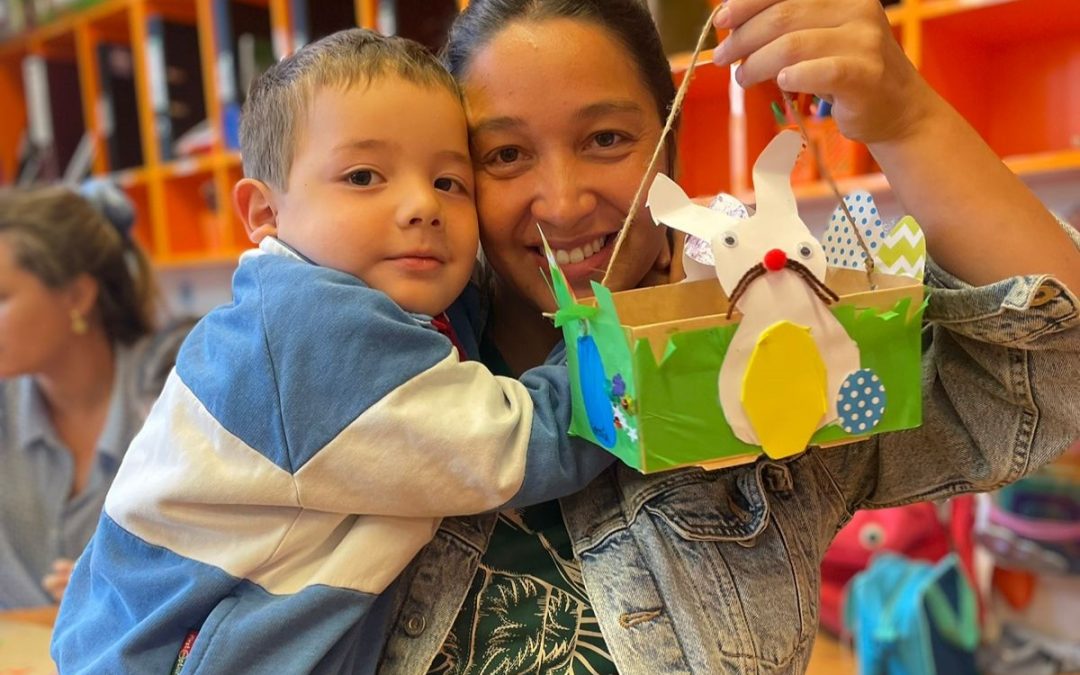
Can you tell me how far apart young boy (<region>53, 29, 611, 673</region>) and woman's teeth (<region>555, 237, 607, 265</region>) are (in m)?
0.13

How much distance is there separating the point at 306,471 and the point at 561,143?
0.39 metres

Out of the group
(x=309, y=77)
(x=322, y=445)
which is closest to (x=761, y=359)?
(x=322, y=445)

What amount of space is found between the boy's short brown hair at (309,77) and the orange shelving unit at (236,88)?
425 mm

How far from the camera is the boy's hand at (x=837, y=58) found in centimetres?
66

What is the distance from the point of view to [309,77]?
0.83m

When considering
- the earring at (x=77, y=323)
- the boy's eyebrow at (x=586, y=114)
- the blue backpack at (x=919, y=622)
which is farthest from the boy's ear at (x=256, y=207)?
the blue backpack at (x=919, y=622)

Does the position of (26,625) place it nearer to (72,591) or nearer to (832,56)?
(72,591)

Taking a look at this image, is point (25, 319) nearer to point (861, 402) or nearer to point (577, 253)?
point (577, 253)

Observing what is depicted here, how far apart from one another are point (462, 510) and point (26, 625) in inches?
37.5

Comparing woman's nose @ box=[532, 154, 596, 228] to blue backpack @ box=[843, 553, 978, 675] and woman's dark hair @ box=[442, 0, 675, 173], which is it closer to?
woman's dark hair @ box=[442, 0, 675, 173]

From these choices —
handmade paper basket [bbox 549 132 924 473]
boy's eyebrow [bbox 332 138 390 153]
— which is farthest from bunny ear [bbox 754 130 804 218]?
boy's eyebrow [bbox 332 138 390 153]

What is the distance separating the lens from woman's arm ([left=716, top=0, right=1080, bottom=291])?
668 mm

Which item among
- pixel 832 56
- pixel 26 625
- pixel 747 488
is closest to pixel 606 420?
pixel 747 488

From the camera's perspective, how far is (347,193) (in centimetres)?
80
